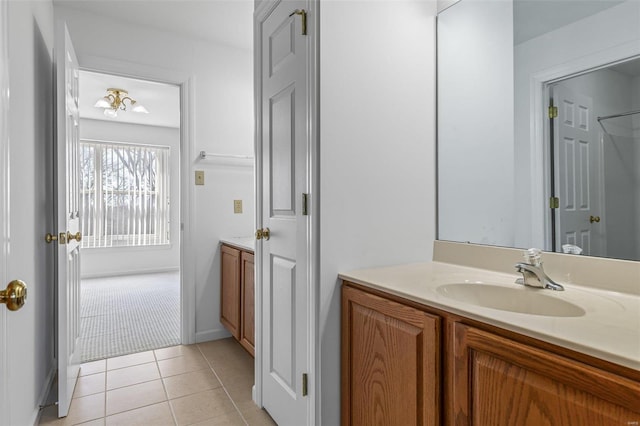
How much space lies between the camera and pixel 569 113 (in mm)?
1293

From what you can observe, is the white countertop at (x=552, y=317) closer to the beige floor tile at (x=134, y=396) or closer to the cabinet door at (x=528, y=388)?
the cabinet door at (x=528, y=388)

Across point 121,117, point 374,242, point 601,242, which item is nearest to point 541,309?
point 601,242

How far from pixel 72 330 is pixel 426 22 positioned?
249cm

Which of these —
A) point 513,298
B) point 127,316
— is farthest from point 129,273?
point 513,298

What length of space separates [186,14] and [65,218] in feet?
5.39

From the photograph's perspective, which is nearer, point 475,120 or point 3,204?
→ point 3,204

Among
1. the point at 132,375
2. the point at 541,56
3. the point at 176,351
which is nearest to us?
the point at 541,56

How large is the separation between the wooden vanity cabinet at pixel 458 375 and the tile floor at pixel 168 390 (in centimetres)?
82

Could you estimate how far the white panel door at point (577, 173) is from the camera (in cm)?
120

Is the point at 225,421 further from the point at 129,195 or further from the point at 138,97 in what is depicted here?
the point at 129,195

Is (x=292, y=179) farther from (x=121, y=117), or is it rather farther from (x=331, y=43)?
(x=121, y=117)

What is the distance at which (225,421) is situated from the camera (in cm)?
176

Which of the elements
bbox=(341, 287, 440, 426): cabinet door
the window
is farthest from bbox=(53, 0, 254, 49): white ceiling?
the window

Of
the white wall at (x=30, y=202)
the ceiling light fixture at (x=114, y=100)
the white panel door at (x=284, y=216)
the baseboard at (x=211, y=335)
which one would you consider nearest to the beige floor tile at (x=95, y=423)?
the white wall at (x=30, y=202)
